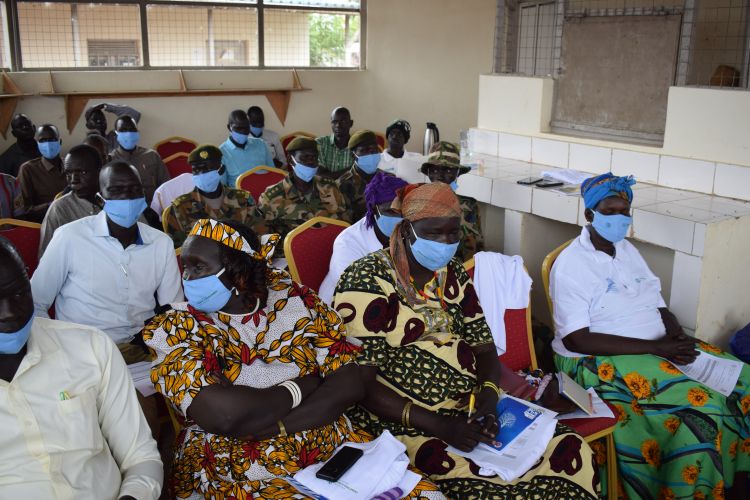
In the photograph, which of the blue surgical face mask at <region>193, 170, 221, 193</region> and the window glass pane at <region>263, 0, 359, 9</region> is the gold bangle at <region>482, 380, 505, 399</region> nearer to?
the blue surgical face mask at <region>193, 170, 221, 193</region>

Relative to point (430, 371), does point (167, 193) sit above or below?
above

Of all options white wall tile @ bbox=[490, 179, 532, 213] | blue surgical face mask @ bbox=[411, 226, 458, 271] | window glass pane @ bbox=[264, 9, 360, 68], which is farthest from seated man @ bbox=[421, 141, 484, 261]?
window glass pane @ bbox=[264, 9, 360, 68]

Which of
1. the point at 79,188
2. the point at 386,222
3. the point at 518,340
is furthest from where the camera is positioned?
the point at 79,188

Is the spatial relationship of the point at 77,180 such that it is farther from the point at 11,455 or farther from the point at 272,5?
the point at 272,5

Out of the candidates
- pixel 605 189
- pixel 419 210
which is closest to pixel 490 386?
pixel 419 210

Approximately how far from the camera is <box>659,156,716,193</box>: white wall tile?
11.9ft

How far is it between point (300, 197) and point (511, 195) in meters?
1.23

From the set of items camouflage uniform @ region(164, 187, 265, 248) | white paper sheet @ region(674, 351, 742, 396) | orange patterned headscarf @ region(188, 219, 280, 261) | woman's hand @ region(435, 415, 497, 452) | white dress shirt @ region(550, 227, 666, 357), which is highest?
orange patterned headscarf @ region(188, 219, 280, 261)

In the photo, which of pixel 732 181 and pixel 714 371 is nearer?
pixel 714 371

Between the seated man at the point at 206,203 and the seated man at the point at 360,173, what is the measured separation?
2.16 feet

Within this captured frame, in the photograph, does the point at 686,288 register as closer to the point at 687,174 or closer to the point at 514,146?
the point at 687,174

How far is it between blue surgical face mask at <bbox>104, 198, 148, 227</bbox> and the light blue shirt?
293cm

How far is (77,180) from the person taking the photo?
3383 millimetres

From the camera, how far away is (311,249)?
119 inches
